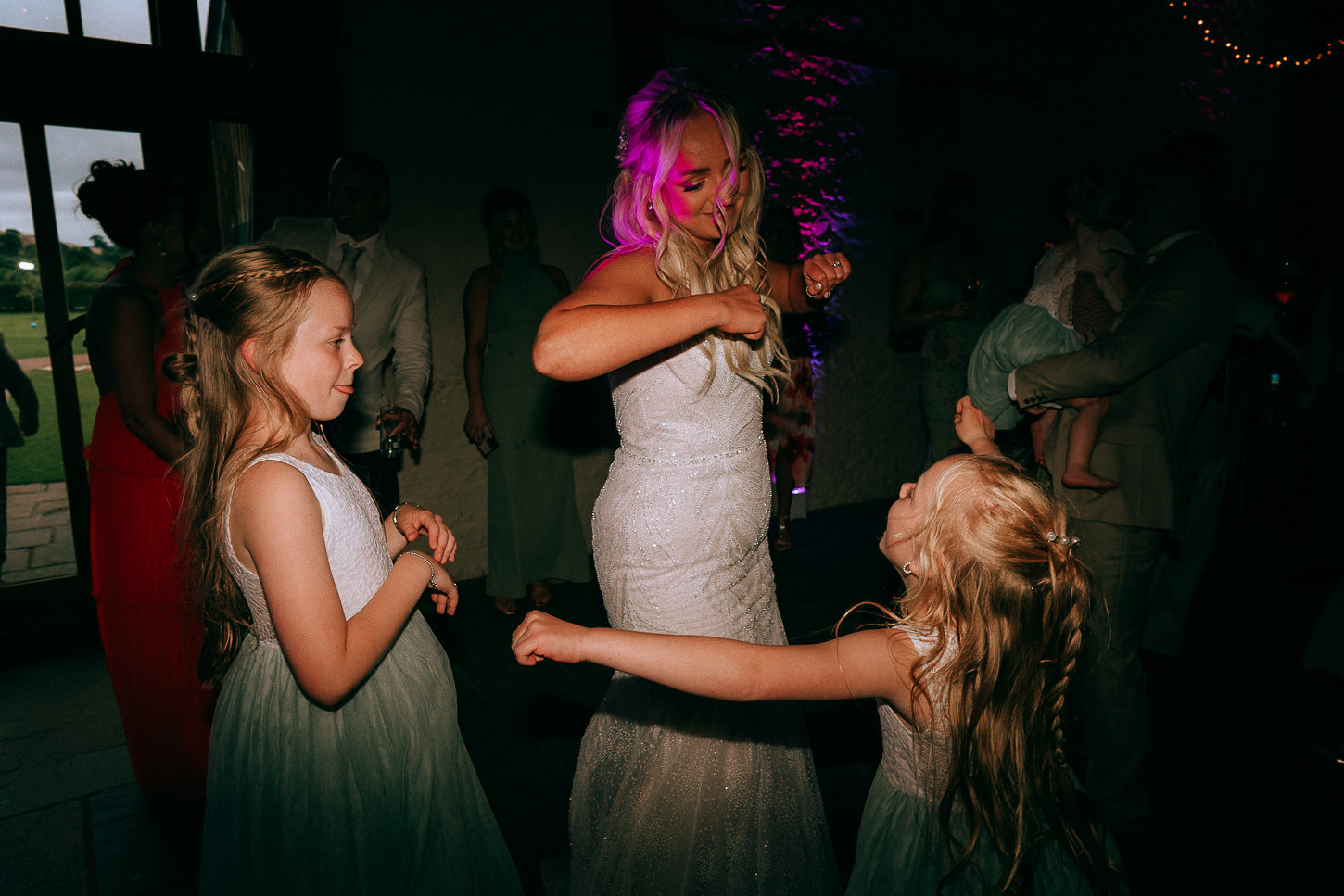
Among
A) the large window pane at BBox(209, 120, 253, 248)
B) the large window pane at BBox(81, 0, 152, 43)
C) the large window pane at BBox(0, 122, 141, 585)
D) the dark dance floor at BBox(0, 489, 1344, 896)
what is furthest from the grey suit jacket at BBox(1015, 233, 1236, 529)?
the large window pane at BBox(81, 0, 152, 43)

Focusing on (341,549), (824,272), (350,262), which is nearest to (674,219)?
(824,272)

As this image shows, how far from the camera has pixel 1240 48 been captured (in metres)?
8.46

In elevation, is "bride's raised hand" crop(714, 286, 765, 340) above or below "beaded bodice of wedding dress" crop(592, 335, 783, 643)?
above

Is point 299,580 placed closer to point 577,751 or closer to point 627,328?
point 627,328

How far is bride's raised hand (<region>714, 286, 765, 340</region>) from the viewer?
4.88ft

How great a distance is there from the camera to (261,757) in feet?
4.56

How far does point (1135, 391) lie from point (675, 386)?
1370 millimetres

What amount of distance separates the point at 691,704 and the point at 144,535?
1.83m

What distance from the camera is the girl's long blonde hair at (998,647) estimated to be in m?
1.31

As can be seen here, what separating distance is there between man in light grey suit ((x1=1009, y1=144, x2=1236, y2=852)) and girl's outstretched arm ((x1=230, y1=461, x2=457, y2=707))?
1.85m

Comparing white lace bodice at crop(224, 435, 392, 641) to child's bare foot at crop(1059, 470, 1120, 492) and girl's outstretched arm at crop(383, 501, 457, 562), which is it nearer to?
girl's outstretched arm at crop(383, 501, 457, 562)

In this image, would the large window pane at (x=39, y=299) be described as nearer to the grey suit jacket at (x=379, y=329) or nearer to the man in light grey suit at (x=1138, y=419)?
the grey suit jacket at (x=379, y=329)

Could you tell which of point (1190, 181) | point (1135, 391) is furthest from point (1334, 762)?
point (1190, 181)

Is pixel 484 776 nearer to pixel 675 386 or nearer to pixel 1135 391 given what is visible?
pixel 675 386
